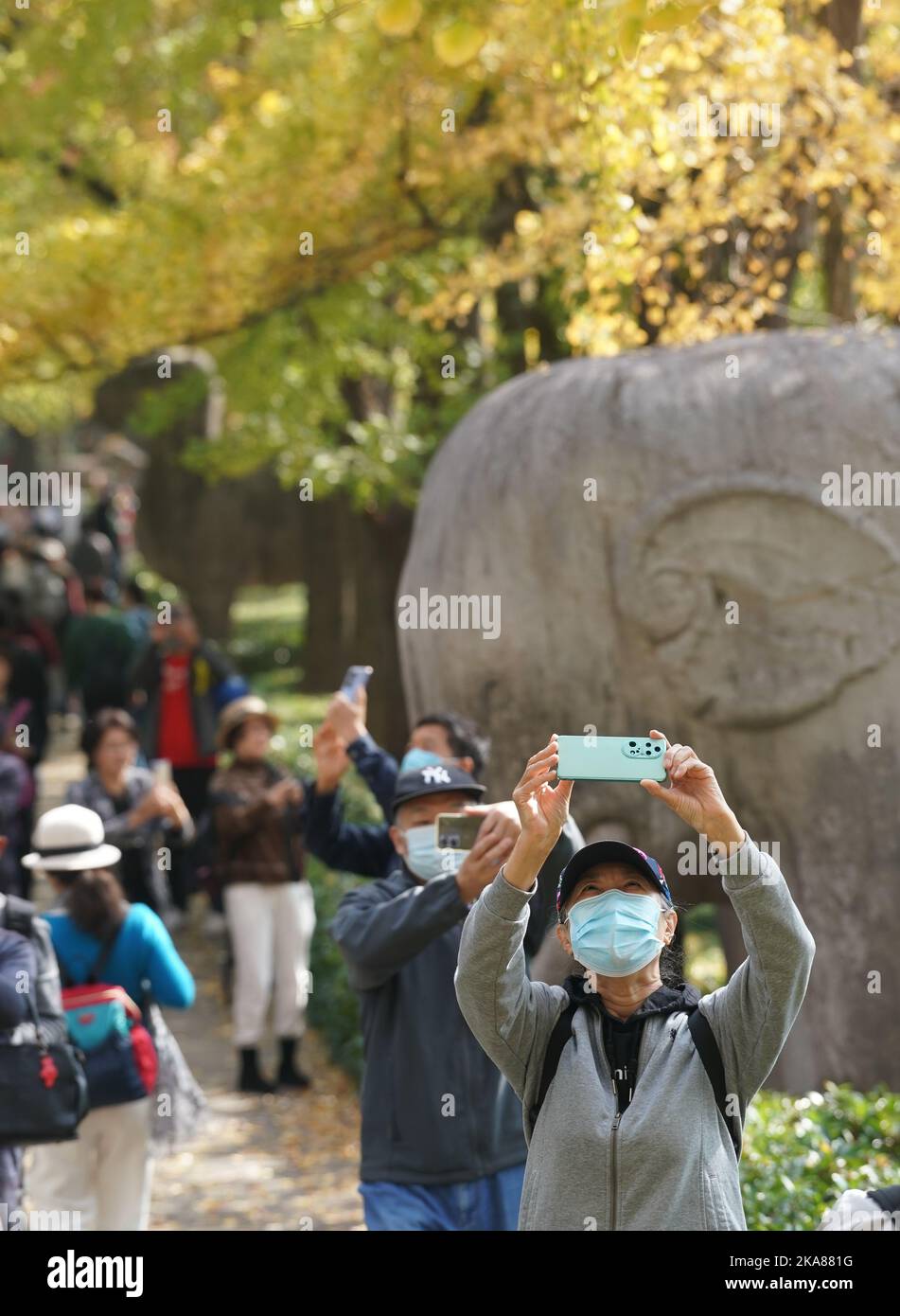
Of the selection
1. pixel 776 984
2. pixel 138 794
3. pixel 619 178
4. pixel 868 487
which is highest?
pixel 619 178

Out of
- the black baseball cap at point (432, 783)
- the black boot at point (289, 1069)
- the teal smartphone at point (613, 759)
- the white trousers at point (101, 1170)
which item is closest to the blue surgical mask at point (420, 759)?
the black baseball cap at point (432, 783)

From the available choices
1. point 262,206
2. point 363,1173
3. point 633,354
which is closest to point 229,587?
point 262,206

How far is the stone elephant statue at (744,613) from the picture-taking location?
6.51 metres

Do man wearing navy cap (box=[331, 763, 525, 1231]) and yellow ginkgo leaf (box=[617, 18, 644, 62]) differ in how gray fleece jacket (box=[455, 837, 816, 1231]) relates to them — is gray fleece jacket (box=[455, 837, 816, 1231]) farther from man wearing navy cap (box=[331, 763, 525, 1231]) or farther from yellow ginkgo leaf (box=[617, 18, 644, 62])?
yellow ginkgo leaf (box=[617, 18, 644, 62])

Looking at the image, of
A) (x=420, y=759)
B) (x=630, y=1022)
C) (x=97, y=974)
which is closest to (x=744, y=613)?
(x=420, y=759)

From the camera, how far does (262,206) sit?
10453mm

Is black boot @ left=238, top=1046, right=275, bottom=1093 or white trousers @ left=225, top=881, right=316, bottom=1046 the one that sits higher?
white trousers @ left=225, top=881, right=316, bottom=1046

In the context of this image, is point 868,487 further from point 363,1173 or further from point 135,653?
point 135,653

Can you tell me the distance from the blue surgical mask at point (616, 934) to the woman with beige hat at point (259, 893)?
202 inches

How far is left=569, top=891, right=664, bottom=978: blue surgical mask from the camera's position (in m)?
3.39

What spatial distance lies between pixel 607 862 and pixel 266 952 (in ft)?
17.3

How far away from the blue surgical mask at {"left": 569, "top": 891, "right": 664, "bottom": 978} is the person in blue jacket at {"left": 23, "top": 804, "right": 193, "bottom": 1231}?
103 inches

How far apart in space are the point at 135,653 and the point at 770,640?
6.32 m

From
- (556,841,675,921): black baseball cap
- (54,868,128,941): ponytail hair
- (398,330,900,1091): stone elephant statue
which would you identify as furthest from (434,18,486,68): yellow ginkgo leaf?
(54,868,128,941): ponytail hair
